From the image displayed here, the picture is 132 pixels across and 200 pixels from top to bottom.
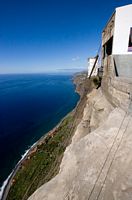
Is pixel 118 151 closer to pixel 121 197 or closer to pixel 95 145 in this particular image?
pixel 95 145

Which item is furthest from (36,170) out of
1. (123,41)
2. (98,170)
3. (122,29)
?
(122,29)

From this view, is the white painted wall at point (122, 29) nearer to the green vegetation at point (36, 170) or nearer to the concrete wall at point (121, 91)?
the concrete wall at point (121, 91)

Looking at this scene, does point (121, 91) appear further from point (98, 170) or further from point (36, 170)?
point (36, 170)

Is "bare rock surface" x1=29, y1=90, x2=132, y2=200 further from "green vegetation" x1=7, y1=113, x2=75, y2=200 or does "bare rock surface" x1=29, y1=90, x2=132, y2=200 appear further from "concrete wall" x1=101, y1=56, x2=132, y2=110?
"green vegetation" x1=7, y1=113, x2=75, y2=200

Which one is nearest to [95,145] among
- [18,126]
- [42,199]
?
[42,199]

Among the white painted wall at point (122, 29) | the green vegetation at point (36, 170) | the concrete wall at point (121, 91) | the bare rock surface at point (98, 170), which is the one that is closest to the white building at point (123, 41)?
the white painted wall at point (122, 29)

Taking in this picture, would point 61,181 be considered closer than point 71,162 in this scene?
Yes
